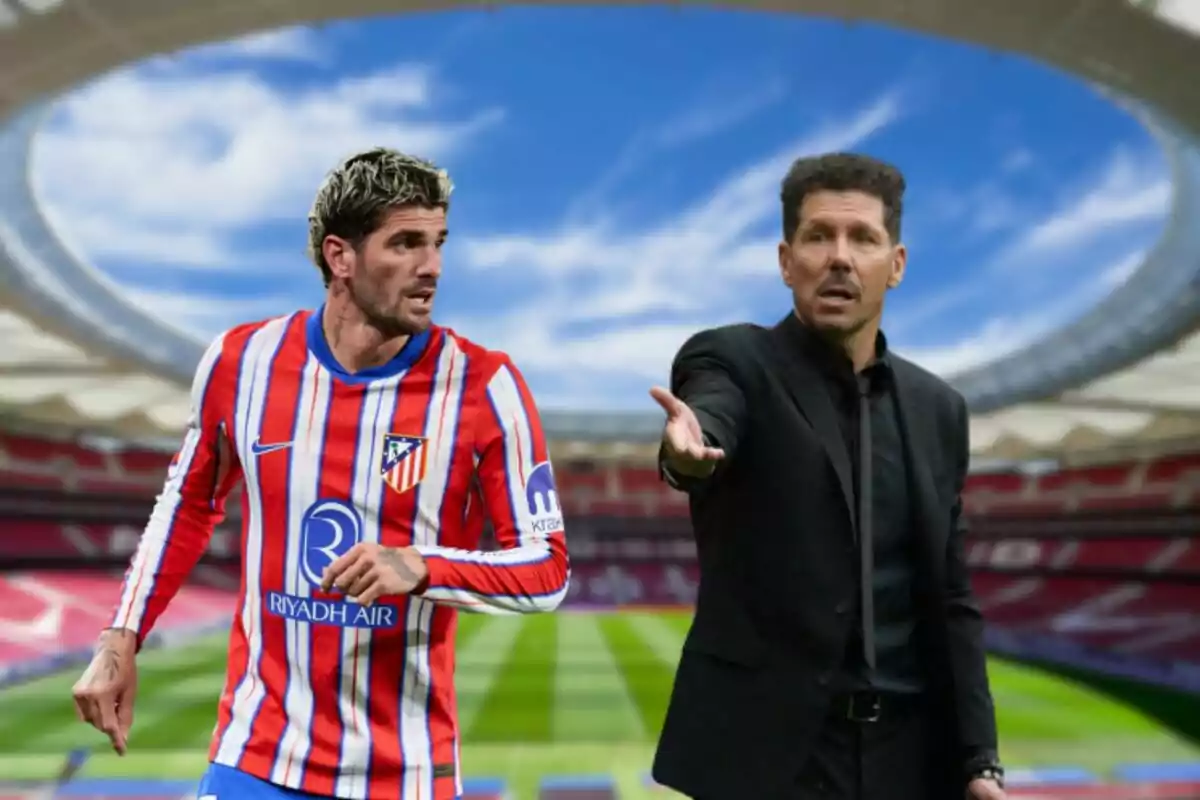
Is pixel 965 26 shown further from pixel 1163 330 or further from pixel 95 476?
pixel 95 476

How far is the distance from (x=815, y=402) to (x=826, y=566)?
0.27 m

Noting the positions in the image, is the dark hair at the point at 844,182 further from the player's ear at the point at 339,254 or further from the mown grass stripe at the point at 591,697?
the mown grass stripe at the point at 591,697

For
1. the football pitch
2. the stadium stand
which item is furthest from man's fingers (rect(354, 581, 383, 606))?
the stadium stand

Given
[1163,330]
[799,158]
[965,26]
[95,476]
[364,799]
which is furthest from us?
[95,476]

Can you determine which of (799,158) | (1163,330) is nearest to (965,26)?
(1163,330)

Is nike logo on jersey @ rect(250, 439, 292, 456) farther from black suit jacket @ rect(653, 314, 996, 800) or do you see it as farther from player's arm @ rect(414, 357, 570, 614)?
black suit jacket @ rect(653, 314, 996, 800)

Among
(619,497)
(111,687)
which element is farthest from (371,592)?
(619,497)

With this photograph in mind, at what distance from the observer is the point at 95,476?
26641mm

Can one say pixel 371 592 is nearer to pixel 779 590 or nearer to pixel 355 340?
→ pixel 355 340

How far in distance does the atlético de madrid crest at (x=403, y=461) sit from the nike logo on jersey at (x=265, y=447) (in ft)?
0.54

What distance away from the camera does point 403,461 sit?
1635 millimetres

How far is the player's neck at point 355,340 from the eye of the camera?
5.56ft

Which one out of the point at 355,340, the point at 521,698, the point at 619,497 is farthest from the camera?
the point at 619,497

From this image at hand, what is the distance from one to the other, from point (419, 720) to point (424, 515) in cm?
34
